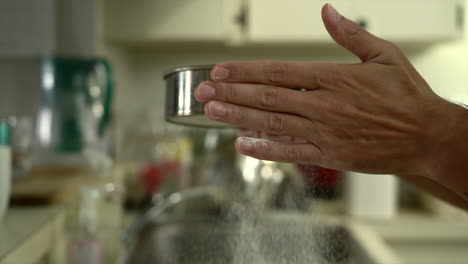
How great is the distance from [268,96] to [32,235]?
415mm

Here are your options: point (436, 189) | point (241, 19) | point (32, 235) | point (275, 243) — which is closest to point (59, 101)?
point (241, 19)

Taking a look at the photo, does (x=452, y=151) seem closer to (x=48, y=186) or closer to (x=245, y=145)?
(x=245, y=145)

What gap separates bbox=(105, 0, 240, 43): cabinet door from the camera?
4.78 feet

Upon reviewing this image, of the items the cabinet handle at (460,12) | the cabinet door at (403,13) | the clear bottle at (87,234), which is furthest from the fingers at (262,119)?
the clear bottle at (87,234)

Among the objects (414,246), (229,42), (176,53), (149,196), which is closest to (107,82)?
(149,196)

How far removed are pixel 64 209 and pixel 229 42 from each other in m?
0.87

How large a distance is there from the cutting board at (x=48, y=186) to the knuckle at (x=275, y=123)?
60cm

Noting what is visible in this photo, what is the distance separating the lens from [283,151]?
0.37m

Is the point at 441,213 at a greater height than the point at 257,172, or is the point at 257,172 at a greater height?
the point at 257,172

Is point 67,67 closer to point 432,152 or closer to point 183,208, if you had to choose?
point 183,208

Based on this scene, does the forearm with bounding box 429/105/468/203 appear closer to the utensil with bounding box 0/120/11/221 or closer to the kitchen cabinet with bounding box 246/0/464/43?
the kitchen cabinet with bounding box 246/0/464/43

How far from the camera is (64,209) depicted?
2.76 ft

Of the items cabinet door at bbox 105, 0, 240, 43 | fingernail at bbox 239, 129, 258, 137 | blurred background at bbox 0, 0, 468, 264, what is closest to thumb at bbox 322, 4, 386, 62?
fingernail at bbox 239, 129, 258, 137

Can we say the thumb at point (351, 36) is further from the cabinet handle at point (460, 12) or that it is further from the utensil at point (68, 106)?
the utensil at point (68, 106)
